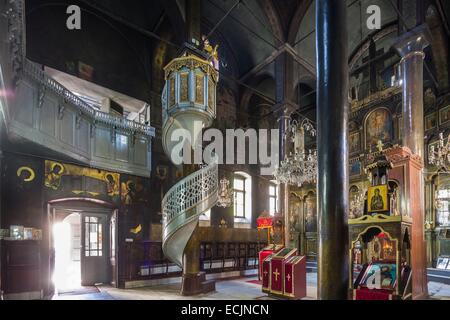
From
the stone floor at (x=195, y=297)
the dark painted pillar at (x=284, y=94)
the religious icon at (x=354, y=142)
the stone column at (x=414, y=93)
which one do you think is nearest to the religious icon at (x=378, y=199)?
the stone column at (x=414, y=93)

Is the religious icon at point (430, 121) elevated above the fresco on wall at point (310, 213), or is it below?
above

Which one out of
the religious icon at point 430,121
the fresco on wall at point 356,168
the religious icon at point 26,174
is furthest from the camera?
the fresco on wall at point 356,168

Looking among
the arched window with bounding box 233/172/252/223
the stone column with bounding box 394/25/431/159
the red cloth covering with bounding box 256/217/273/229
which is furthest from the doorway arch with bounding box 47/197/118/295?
the stone column with bounding box 394/25/431/159

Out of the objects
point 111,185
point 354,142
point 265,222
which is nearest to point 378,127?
point 354,142

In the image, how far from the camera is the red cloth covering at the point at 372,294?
4.83m

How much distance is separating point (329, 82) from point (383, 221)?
2595 millimetres

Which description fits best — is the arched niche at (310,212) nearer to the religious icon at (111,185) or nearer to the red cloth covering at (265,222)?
the red cloth covering at (265,222)

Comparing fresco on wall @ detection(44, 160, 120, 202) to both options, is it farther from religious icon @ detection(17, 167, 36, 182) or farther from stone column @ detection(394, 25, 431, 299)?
stone column @ detection(394, 25, 431, 299)

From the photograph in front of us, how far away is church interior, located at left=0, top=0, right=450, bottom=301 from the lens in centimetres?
498

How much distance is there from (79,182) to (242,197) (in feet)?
25.0

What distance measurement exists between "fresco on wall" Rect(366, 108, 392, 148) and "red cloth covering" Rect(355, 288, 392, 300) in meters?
9.61

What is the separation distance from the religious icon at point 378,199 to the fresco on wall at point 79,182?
22.0 ft

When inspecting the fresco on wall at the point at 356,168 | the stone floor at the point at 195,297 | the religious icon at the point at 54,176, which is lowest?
the stone floor at the point at 195,297

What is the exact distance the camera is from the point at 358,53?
49.1 feet
